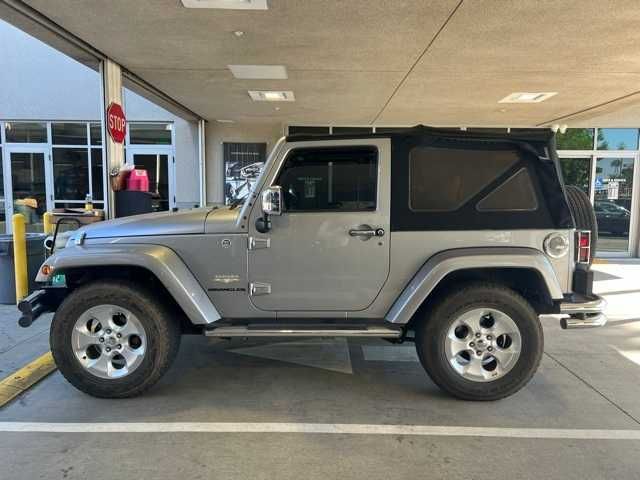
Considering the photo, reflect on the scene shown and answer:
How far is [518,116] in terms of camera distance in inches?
440

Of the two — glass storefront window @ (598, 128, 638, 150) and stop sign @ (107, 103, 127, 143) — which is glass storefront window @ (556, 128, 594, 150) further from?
stop sign @ (107, 103, 127, 143)

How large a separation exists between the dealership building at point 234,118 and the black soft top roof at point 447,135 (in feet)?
11.5

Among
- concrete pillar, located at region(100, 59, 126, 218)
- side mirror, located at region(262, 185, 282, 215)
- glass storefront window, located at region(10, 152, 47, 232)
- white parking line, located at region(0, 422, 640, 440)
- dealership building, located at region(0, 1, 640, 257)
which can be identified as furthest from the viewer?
glass storefront window, located at region(10, 152, 47, 232)

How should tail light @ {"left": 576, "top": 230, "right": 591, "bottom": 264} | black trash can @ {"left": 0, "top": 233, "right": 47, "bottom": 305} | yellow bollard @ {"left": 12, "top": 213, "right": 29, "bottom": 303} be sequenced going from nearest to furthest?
tail light @ {"left": 576, "top": 230, "right": 591, "bottom": 264}, yellow bollard @ {"left": 12, "top": 213, "right": 29, "bottom": 303}, black trash can @ {"left": 0, "top": 233, "right": 47, "bottom": 305}

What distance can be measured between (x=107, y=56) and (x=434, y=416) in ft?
→ 20.7

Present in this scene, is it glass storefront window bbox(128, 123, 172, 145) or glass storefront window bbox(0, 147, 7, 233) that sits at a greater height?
glass storefront window bbox(128, 123, 172, 145)

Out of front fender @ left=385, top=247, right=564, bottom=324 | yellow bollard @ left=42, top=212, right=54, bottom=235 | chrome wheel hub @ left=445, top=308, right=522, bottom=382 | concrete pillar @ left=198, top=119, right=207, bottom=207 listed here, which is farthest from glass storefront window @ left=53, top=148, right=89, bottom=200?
chrome wheel hub @ left=445, top=308, right=522, bottom=382

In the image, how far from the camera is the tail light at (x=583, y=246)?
4.08 m

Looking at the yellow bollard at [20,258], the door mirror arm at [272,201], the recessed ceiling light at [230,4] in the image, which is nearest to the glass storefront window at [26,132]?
the yellow bollard at [20,258]

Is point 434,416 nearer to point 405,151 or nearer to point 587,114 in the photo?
point 405,151

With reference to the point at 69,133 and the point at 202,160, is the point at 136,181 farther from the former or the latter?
the point at 69,133

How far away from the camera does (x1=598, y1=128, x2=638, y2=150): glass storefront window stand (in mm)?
12273

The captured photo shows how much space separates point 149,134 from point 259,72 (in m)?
6.45

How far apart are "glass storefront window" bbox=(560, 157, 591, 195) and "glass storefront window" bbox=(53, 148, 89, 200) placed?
12519 mm
